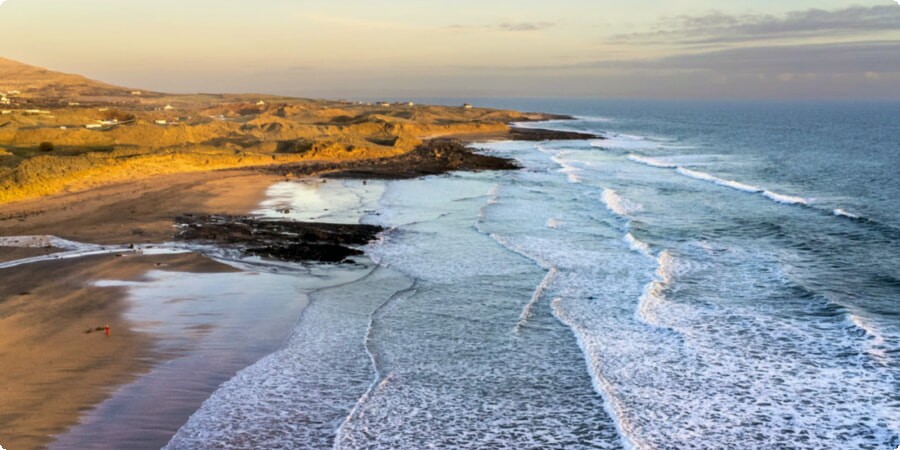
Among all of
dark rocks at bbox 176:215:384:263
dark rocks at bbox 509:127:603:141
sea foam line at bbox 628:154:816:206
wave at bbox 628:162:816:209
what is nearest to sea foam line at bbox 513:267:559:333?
dark rocks at bbox 176:215:384:263

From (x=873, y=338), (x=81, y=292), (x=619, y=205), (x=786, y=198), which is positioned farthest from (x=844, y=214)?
(x=81, y=292)

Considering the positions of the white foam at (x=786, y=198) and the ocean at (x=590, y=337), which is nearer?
the ocean at (x=590, y=337)

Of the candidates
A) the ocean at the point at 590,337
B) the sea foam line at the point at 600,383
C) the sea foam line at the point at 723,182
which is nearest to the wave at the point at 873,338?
the ocean at the point at 590,337

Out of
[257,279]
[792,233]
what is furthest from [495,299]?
[792,233]

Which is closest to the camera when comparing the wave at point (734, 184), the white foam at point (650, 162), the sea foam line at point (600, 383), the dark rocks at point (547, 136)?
the sea foam line at point (600, 383)

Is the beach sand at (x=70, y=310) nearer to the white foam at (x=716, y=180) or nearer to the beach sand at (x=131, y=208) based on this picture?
the beach sand at (x=131, y=208)

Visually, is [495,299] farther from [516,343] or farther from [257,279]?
[257,279]
